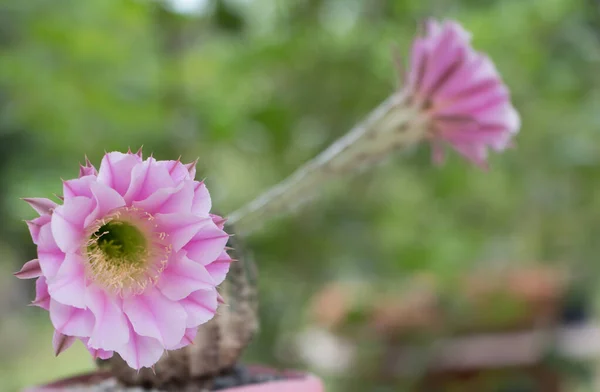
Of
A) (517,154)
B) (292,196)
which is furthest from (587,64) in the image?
(292,196)

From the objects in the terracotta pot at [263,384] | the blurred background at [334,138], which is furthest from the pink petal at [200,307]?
the blurred background at [334,138]

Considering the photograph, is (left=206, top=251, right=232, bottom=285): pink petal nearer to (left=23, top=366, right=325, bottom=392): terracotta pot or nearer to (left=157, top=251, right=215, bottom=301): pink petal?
(left=157, top=251, right=215, bottom=301): pink petal

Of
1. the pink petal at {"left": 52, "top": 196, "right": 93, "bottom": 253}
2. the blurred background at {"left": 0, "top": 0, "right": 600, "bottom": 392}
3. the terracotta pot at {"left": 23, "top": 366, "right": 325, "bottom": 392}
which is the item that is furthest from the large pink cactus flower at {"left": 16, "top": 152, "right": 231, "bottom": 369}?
the blurred background at {"left": 0, "top": 0, "right": 600, "bottom": 392}

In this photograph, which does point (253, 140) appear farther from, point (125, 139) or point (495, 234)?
point (495, 234)

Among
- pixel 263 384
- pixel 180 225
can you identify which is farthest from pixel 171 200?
pixel 263 384

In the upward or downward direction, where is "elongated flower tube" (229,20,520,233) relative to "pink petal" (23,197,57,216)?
upward

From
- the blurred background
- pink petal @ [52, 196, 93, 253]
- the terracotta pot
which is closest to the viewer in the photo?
pink petal @ [52, 196, 93, 253]
